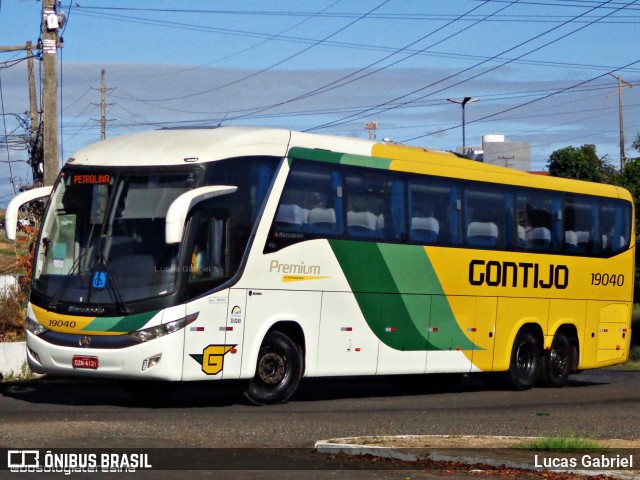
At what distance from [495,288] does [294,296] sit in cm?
525

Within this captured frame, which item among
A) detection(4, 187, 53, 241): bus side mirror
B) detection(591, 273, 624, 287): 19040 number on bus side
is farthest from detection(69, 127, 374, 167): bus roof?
detection(591, 273, 624, 287): 19040 number on bus side

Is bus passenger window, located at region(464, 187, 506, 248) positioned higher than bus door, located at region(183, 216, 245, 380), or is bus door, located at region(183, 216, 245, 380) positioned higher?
bus passenger window, located at region(464, 187, 506, 248)

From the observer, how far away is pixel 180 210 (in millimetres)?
14836

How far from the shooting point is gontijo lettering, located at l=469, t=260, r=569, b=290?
2064 cm

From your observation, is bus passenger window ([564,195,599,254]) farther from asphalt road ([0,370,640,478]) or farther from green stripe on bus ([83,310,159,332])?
green stripe on bus ([83,310,159,332])

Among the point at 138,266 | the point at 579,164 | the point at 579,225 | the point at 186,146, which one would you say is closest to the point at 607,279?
the point at 579,225

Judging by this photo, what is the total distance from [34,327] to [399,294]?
5839 mm

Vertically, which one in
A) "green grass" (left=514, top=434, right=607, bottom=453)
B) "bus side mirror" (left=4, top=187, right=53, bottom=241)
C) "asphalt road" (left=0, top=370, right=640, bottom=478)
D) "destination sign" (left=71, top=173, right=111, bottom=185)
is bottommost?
"asphalt road" (left=0, top=370, right=640, bottom=478)

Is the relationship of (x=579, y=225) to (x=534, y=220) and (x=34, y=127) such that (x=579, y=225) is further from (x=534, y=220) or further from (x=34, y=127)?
(x=34, y=127)

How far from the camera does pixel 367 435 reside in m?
13.1

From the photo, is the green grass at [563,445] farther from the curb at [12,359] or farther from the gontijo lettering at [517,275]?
the curb at [12,359]

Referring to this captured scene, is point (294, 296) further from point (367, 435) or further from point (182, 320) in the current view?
point (367, 435)

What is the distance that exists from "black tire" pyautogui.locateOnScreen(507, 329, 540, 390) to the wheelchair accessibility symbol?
8.91m

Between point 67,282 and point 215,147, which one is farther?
point 215,147
